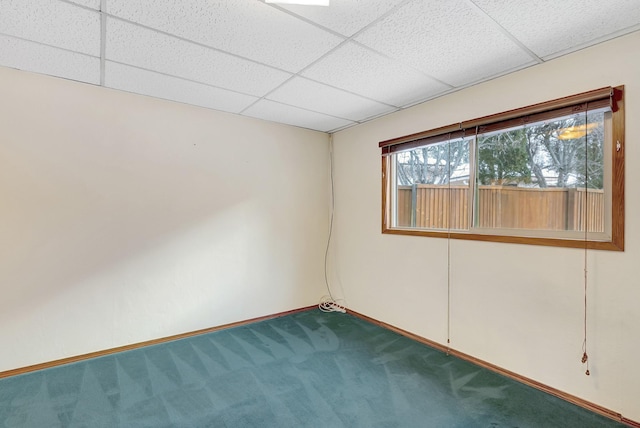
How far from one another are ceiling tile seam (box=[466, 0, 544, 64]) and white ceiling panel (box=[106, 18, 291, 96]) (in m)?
1.28

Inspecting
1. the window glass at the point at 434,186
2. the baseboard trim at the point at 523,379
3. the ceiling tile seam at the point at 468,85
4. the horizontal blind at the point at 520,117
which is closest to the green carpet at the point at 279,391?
the baseboard trim at the point at 523,379

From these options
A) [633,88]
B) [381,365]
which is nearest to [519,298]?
[381,365]

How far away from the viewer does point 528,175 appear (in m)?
2.24

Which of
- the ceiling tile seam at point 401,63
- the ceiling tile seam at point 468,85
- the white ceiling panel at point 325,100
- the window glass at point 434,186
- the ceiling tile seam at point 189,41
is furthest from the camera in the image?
the window glass at point 434,186

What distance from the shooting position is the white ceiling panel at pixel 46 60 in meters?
1.90

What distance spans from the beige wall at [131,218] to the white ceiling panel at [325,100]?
720 mm

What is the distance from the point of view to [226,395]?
2.01 metres

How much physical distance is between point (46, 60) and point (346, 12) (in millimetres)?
2099

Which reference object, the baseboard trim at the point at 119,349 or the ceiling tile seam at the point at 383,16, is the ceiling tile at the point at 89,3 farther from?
the baseboard trim at the point at 119,349

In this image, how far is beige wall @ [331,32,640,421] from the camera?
1749 millimetres

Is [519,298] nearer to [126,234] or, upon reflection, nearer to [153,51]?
[153,51]

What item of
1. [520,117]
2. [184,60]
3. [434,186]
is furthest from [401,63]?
[184,60]

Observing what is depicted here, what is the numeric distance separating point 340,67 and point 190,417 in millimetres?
2487

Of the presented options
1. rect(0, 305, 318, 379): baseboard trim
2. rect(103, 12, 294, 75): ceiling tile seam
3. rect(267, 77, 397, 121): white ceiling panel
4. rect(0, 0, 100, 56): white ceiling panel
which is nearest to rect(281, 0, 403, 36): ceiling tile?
rect(103, 12, 294, 75): ceiling tile seam
